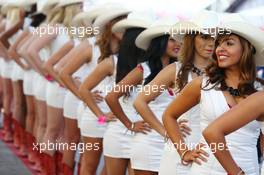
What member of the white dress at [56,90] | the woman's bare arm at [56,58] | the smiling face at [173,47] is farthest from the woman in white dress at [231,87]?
the white dress at [56,90]

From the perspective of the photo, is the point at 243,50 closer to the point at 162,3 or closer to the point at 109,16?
the point at 109,16

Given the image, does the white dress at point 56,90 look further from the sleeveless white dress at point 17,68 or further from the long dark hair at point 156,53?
the long dark hair at point 156,53

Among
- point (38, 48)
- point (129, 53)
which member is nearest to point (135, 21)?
point (129, 53)

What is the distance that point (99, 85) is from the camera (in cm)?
733

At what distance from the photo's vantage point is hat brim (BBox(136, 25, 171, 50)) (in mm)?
6012

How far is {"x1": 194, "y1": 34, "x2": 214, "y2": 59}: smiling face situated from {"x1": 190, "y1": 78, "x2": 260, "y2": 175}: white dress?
81 centimetres

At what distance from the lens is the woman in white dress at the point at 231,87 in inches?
185

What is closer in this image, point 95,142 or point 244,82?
point 244,82

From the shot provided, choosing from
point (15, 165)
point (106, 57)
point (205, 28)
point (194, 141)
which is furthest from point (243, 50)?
point (15, 165)

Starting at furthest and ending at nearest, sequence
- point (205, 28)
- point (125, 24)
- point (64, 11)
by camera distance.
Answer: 1. point (64, 11)
2. point (125, 24)
3. point (205, 28)

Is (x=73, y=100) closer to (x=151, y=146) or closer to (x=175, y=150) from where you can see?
(x=151, y=146)

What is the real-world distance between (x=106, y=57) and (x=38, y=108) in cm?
269

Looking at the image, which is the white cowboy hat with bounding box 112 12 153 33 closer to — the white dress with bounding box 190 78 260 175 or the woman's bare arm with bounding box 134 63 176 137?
the woman's bare arm with bounding box 134 63 176 137

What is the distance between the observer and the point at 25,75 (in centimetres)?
1002
